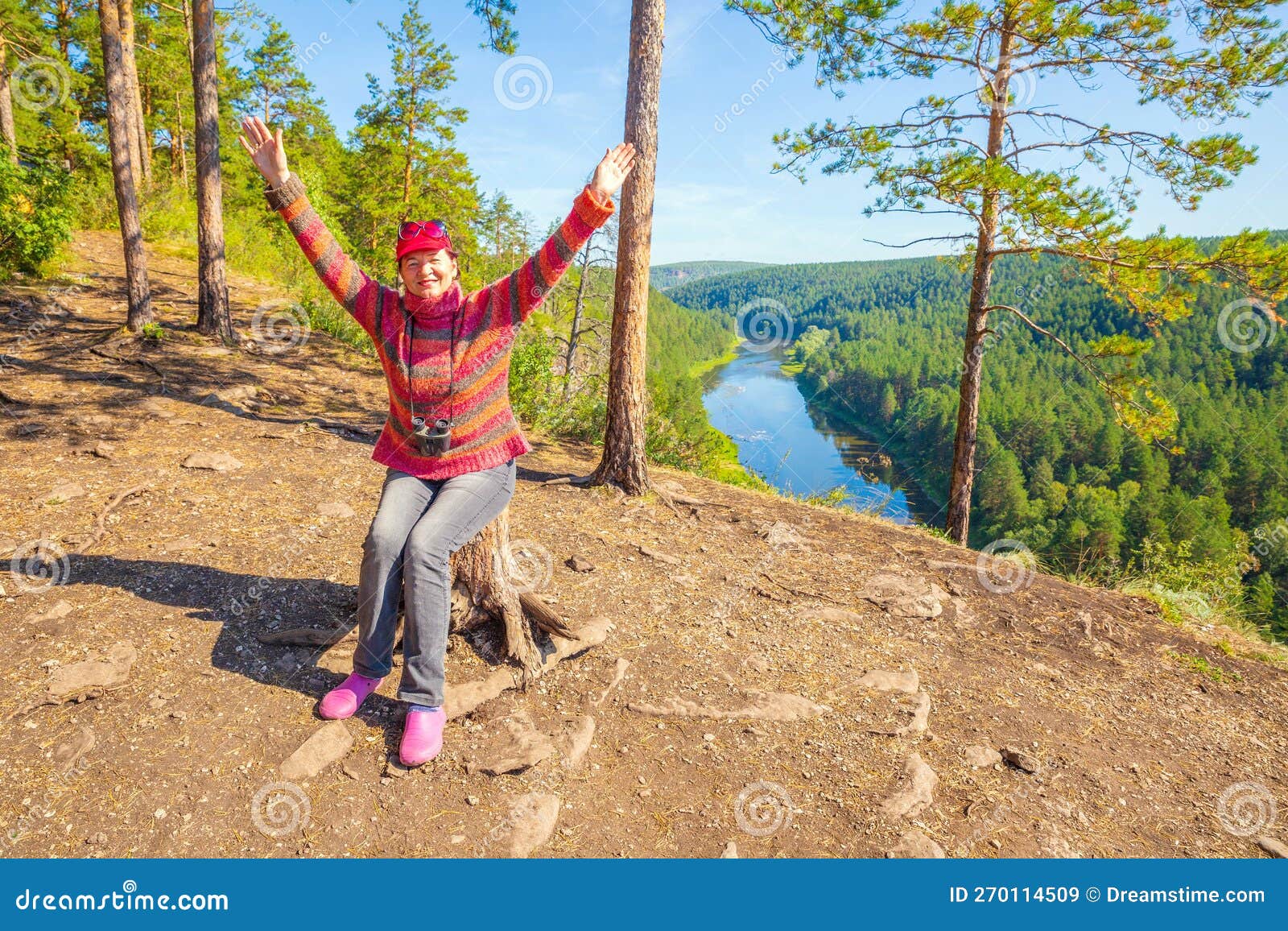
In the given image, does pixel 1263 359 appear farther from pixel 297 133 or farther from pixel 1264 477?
pixel 297 133

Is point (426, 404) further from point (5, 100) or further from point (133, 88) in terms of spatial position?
point (133, 88)

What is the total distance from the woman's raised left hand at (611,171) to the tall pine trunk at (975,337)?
274 inches

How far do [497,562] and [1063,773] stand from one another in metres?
3.20

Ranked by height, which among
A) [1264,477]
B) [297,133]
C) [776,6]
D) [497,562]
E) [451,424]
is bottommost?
→ [1264,477]

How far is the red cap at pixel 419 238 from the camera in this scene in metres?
2.90

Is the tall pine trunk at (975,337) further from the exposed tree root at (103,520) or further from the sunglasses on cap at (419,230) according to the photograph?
the exposed tree root at (103,520)

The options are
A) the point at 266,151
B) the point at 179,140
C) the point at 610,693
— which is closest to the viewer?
the point at 266,151

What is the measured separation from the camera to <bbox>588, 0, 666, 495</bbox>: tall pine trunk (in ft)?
19.5

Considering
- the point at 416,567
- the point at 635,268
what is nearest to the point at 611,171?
the point at 416,567

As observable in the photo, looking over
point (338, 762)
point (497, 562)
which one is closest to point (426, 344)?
point (497, 562)

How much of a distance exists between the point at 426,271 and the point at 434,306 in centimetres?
15

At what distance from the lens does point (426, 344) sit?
9.70ft

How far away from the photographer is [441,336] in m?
2.96

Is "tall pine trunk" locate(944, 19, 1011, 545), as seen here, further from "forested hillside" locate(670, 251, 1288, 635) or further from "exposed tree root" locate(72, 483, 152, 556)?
"exposed tree root" locate(72, 483, 152, 556)
